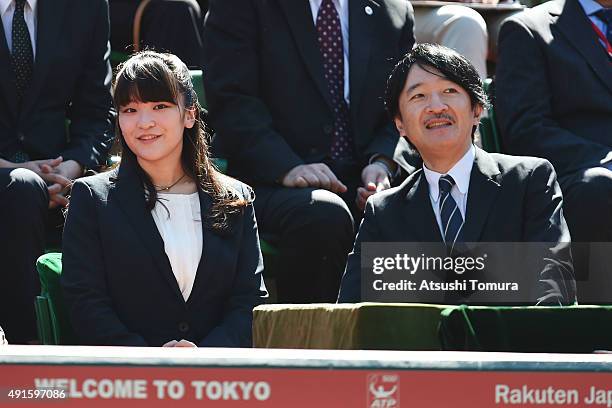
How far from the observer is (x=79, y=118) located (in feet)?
15.7

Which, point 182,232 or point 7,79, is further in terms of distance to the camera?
point 7,79

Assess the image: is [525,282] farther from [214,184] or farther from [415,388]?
[415,388]

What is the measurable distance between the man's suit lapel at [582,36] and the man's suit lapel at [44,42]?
6.73 ft

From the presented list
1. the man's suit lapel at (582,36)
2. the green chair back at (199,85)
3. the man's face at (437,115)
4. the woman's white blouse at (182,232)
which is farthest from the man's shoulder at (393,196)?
the green chair back at (199,85)

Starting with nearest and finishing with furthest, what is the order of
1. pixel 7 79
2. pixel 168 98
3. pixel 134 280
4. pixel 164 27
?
pixel 134 280, pixel 168 98, pixel 7 79, pixel 164 27

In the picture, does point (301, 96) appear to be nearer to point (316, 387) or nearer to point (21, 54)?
point (21, 54)

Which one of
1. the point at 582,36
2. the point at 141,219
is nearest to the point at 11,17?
the point at 141,219

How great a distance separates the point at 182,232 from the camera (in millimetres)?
3516

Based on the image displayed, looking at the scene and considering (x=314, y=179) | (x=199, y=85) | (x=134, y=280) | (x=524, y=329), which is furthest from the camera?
(x=199, y=85)

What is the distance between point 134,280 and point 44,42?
5.35ft

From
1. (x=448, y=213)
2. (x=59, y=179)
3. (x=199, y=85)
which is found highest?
(x=199, y=85)

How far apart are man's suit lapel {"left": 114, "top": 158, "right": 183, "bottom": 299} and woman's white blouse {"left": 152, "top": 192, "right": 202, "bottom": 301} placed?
4 cm

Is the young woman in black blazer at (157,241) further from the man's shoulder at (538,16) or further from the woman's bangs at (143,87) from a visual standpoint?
the man's shoulder at (538,16)

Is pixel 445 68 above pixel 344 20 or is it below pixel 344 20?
below
